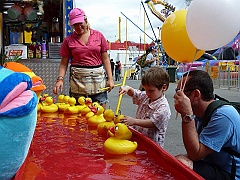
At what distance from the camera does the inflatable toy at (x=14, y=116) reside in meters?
1.28

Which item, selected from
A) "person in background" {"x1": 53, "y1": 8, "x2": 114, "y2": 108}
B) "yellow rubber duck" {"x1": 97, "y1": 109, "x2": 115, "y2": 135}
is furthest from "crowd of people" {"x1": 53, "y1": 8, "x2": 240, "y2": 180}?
"yellow rubber duck" {"x1": 97, "y1": 109, "x2": 115, "y2": 135}

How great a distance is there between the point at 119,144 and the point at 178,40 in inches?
39.4

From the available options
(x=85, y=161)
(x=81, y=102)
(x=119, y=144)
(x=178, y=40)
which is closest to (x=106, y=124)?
(x=119, y=144)

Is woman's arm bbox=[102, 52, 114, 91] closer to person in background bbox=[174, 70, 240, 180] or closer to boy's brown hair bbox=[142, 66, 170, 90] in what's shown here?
boy's brown hair bbox=[142, 66, 170, 90]

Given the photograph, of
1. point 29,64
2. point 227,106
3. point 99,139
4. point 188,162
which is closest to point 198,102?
point 227,106

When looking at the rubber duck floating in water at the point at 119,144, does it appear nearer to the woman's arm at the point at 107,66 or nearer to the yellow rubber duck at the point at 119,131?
the yellow rubber duck at the point at 119,131

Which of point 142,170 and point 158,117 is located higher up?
point 158,117

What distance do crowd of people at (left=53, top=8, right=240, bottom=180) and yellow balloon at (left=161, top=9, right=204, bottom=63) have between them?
20cm

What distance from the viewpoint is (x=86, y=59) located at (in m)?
→ 3.92

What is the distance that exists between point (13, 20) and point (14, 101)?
6.49 meters

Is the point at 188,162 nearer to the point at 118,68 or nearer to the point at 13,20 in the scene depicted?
the point at 13,20

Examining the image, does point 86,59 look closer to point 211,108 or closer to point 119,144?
point 119,144

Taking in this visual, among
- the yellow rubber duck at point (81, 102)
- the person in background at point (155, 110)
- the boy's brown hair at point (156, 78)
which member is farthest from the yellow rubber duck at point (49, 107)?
the boy's brown hair at point (156, 78)

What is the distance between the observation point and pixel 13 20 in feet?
24.1
